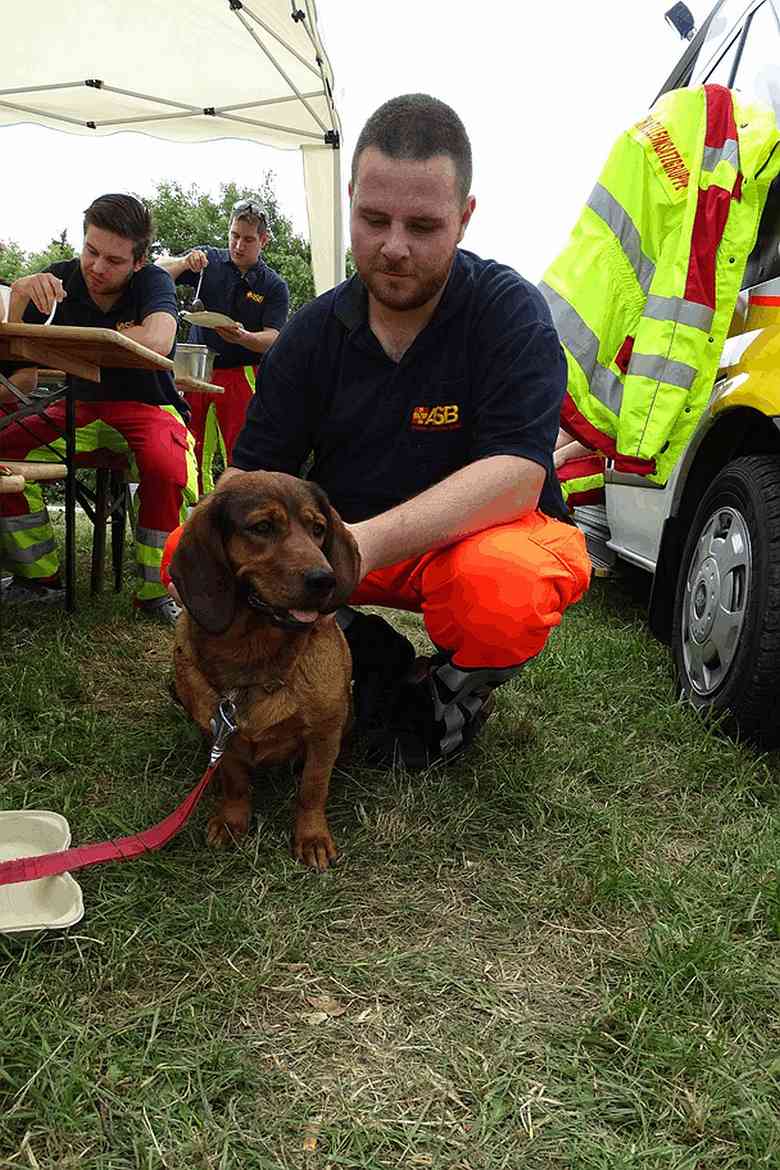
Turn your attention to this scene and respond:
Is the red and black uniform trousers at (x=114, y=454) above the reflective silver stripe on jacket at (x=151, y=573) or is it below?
above

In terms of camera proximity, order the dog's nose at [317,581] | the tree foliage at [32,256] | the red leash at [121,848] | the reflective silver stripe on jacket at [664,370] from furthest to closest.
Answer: the tree foliage at [32,256] < the reflective silver stripe on jacket at [664,370] < the dog's nose at [317,581] < the red leash at [121,848]

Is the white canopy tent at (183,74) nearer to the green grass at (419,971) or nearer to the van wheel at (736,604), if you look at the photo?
the van wheel at (736,604)

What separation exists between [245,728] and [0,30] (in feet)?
23.2

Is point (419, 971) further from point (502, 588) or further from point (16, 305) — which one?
point (16, 305)

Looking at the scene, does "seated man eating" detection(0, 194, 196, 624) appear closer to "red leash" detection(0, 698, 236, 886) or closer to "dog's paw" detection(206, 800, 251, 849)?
"dog's paw" detection(206, 800, 251, 849)

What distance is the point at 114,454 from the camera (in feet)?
14.1

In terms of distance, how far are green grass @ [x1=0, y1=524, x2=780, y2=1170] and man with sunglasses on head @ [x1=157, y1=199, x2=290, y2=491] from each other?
15.9ft

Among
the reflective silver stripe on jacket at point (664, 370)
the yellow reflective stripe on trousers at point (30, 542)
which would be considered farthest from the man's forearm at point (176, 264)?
the reflective silver stripe on jacket at point (664, 370)

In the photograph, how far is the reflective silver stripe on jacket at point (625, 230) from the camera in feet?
9.46

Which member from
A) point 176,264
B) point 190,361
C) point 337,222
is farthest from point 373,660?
point 337,222

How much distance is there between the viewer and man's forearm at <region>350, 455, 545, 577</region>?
6.84ft

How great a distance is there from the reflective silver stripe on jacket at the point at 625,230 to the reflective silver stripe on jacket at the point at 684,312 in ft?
0.45

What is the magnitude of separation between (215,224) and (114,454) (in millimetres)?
20436

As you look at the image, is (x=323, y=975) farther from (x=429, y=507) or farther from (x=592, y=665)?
(x=592, y=665)
